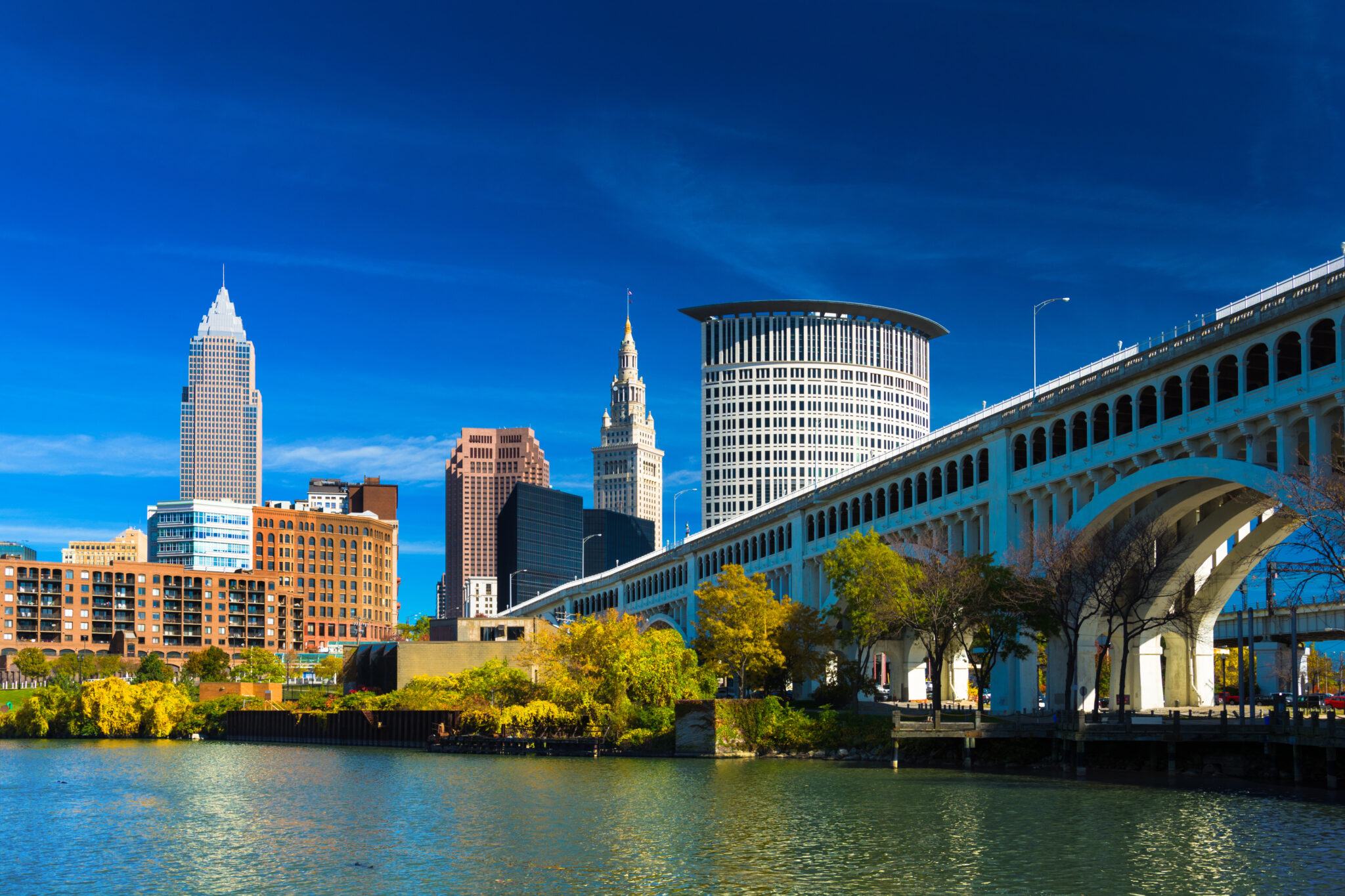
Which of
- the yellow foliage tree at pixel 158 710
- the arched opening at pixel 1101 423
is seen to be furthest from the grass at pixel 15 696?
the arched opening at pixel 1101 423

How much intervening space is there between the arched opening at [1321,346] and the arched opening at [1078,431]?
20.7 meters

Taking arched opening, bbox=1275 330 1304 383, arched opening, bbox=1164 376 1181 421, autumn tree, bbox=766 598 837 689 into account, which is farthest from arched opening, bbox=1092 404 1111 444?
autumn tree, bbox=766 598 837 689

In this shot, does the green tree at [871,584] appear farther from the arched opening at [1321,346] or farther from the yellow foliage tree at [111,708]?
the yellow foliage tree at [111,708]

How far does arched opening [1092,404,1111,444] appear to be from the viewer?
289 ft

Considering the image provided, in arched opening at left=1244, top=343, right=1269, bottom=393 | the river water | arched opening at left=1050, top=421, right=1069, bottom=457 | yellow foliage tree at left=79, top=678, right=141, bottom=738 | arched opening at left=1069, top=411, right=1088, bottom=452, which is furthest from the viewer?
yellow foliage tree at left=79, top=678, right=141, bottom=738

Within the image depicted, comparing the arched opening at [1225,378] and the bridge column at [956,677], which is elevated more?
the arched opening at [1225,378]

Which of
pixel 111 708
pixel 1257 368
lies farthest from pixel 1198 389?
pixel 111 708

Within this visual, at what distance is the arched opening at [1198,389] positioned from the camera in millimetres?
78125

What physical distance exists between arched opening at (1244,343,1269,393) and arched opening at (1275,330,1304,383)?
1637mm

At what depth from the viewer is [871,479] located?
402 feet

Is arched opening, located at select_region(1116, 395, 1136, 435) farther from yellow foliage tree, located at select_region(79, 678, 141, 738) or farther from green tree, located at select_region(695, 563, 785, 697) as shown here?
yellow foliage tree, located at select_region(79, 678, 141, 738)

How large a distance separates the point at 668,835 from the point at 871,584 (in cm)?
4498

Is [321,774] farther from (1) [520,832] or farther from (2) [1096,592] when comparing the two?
(2) [1096,592]

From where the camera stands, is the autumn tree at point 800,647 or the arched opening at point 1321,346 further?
the autumn tree at point 800,647
